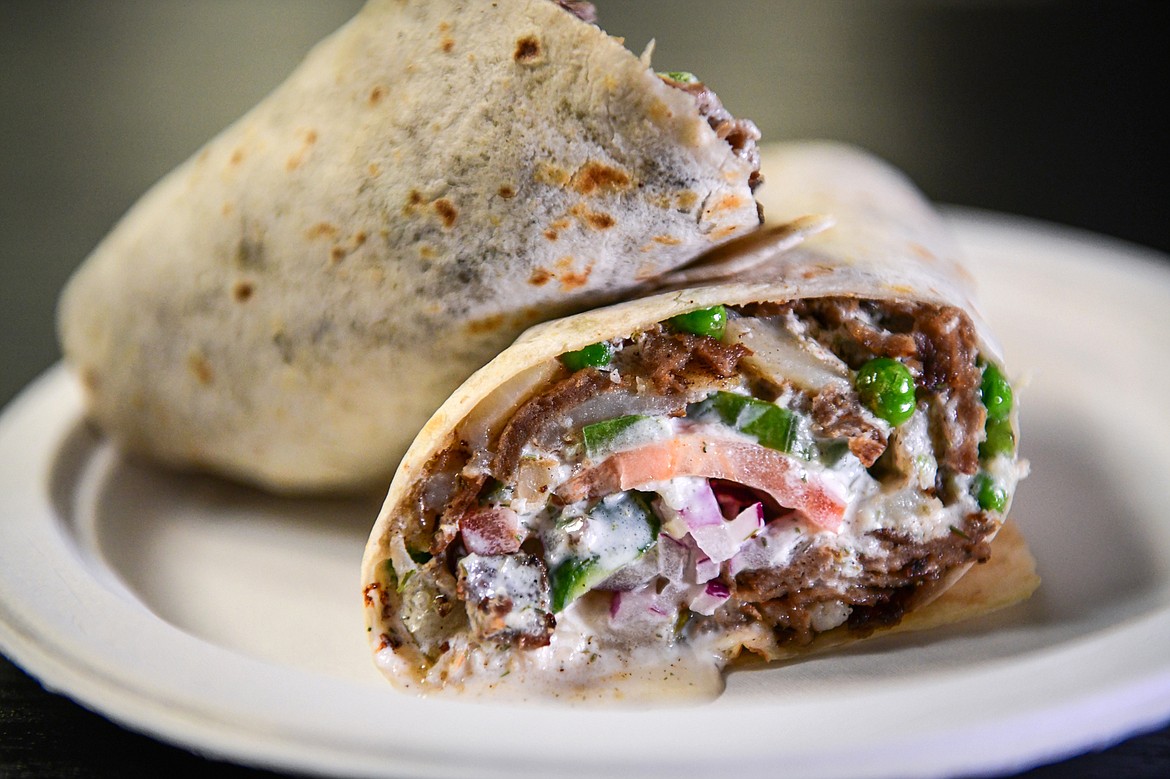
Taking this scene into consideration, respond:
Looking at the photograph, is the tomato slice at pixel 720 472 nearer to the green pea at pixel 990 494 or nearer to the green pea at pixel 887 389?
the green pea at pixel 887 389

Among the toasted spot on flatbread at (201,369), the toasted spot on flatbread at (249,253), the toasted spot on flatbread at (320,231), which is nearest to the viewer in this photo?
the toasted spot on flatbread at (320,231)

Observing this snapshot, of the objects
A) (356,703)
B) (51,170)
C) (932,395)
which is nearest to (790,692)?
(932,395)

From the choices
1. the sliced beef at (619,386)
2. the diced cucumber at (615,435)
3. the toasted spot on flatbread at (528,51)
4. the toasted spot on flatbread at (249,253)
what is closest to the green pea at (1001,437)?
the sliced beef at (619,386)

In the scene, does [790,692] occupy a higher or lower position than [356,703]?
lower

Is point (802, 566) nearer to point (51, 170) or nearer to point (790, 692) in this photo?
point (790, 692)

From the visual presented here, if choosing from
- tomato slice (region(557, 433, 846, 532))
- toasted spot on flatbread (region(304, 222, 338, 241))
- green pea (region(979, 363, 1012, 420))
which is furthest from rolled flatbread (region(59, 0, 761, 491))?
green pea (region(979, 363, 1012, 420))

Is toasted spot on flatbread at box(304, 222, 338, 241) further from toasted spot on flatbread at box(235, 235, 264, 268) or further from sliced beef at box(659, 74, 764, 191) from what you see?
sliced beef at box(659, 74, 764, 191)
